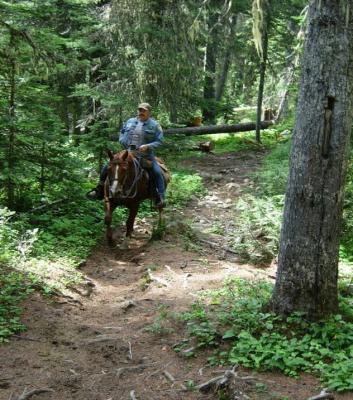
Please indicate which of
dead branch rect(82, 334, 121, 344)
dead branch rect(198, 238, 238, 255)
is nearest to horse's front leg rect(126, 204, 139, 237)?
dead branch rect(198, 238, 238, 255)

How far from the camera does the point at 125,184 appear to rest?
11.4 m

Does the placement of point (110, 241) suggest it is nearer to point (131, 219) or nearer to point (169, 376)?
point (131, 219)

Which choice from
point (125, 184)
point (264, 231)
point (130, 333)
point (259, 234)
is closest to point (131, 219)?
point (125, 184)

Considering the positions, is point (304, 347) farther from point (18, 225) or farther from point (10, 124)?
point (10, 124)

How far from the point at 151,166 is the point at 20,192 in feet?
10.9

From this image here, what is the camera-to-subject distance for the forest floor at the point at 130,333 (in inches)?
199

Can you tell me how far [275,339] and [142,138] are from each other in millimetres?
7138

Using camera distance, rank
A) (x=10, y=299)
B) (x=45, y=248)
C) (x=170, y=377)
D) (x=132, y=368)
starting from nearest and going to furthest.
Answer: (x=170, y=377), (x=132, y=368), (x=10, y=299), (x=45, y=248)

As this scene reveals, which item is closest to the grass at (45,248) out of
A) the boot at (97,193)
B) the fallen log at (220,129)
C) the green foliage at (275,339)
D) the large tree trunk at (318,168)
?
the boot at (97,193)

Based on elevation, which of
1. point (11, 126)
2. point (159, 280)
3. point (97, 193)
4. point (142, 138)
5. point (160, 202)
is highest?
point (11, 126)

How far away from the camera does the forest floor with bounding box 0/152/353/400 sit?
5.05 meters

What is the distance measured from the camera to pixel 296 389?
189 inches

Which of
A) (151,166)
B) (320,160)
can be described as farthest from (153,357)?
(151,166)

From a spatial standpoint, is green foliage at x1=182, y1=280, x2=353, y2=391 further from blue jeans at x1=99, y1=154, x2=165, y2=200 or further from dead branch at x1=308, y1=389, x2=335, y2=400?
blue jeans at x1=99, y1=154, x2=165, y2=200
